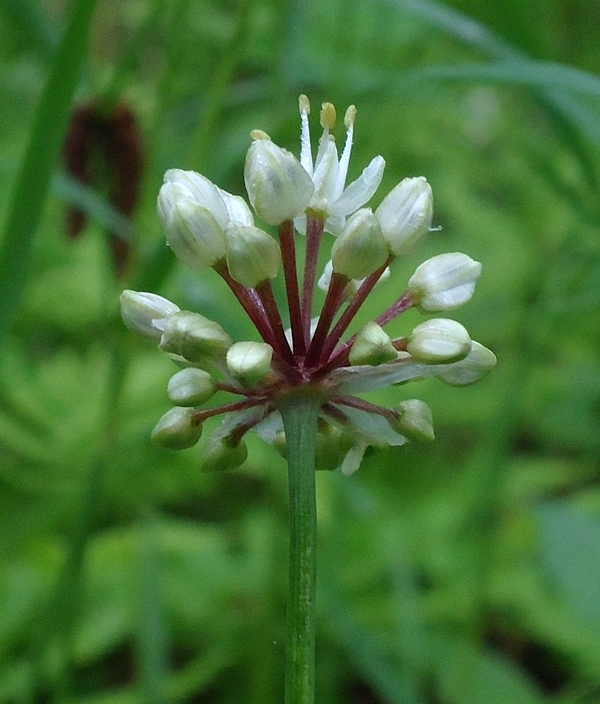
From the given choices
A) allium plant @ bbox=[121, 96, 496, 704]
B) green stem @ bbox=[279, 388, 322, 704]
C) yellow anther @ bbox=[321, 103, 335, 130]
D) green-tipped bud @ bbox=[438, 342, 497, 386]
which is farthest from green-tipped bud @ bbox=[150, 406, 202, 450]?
yellow anther @ bbox=[321, 103, 335, 130]

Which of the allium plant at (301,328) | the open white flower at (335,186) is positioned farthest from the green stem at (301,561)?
the open white flower at (335,186)

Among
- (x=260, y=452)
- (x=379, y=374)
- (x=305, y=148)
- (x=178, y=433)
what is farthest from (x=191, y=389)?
(x=260, y=452)

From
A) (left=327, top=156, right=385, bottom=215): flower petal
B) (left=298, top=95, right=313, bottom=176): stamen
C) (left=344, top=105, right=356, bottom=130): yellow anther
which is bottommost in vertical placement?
(left=327, top=156, right=385, bottom=215): flower petal

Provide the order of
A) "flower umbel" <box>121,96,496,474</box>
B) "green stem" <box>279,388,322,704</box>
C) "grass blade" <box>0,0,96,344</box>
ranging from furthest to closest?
"grass blade" <box>0,0,96,344</box>, "flower umbel" <box>121,96,496,474</box>, "green stem" <box>279,388,322,704</box>

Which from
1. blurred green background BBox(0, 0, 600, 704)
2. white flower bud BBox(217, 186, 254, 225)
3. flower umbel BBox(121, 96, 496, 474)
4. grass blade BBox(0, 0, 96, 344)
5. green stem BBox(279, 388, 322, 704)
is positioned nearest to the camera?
green stem BBox(279, 388, 322, 704)

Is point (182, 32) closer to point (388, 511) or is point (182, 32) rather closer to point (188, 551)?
point (188, 551)

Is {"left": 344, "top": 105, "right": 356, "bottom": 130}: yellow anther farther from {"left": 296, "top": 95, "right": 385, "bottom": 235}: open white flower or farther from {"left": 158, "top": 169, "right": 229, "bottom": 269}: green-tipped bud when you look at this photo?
{"left": 158, "top": 169, "right": 229, "bottom": 269}: green-tipped bud

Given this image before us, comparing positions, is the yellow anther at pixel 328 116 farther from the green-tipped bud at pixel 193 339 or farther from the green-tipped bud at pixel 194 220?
the green-tipped bud at pixel 193 339
